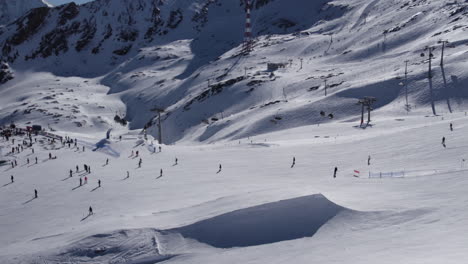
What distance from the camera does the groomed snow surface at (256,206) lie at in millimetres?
16859

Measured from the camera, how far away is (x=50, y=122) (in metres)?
112

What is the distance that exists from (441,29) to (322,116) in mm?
51324

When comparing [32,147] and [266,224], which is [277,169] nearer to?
[266,224]

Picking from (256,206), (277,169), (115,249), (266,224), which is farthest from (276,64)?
(115,249)

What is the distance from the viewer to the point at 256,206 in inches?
862

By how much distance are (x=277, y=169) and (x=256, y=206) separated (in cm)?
1313

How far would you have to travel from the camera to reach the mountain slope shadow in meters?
19.7

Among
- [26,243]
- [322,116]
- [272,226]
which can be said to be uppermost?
[322,116]

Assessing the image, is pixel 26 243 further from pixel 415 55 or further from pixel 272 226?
pixel 415 55

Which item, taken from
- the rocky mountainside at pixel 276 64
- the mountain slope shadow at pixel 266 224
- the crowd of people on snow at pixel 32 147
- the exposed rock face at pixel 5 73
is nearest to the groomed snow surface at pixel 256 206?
the mountain slope shadow at pixel 266 224

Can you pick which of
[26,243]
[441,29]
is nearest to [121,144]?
[26,243]

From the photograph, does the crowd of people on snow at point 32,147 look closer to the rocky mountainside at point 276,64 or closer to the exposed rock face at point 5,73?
the rocky mountainside at point 276,64

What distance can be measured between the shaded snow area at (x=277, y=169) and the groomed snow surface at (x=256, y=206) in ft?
0.37

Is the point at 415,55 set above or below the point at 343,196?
above
